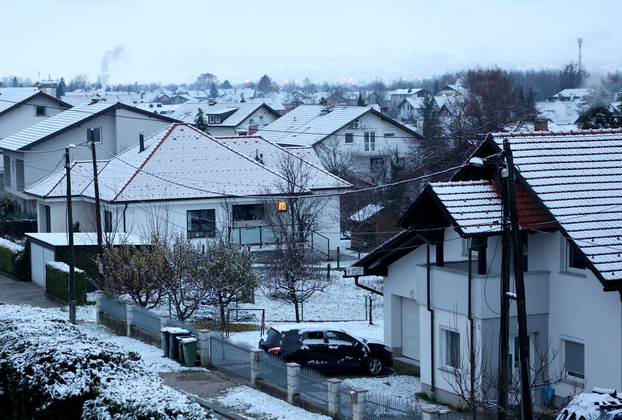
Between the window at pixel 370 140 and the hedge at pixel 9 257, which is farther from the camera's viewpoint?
the window at pixel 370 140

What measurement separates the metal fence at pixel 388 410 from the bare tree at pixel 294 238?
15.0 meters

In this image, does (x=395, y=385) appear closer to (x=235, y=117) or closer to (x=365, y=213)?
(x=365, y=213)

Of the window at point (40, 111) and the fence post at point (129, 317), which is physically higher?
the window at point (40, 111)

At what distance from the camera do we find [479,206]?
22.4 m

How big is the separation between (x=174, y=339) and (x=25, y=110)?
172 ft

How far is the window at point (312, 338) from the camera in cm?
2512

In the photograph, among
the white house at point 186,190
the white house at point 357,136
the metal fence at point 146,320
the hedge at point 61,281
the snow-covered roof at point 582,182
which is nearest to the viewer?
the snow-covered roof at point 582,182

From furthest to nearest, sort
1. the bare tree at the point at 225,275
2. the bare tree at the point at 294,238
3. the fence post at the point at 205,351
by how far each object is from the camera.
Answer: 1. the bare tree at the point at 294,238
2. the bare tree at the point at 225,275
3. the fence post at the point at 205,351

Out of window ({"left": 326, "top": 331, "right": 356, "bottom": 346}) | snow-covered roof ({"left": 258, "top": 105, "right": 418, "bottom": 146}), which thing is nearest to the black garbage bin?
window ({"left": 326, "top": 331, "right": 356, "bottom": 346})

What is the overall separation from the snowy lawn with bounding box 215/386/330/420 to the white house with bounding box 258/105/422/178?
48.8 m

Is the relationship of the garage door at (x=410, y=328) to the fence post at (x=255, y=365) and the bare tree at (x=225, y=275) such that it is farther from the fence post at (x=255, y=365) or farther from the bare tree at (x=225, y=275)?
the bare tree at (x=225, y=275)

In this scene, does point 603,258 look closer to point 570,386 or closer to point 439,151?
point 570,386

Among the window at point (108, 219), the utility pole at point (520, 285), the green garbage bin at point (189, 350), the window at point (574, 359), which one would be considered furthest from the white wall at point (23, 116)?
the utility pole at point (520, 285)

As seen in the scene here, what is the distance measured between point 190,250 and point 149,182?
1567 centimetres
